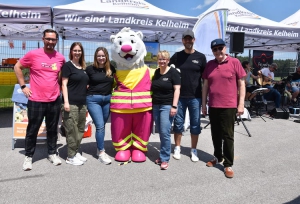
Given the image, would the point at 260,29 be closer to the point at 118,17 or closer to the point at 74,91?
the point at 118,17

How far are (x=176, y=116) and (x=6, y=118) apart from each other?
4.96 meters

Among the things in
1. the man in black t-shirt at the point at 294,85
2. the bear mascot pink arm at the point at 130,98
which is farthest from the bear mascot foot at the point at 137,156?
the man in black t-shirt at the point at 294,85

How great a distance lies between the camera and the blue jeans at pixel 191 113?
355cm

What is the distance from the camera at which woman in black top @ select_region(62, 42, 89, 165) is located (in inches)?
128

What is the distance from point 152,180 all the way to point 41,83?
180cm

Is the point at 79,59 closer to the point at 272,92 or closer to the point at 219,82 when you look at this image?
the point at 219,82

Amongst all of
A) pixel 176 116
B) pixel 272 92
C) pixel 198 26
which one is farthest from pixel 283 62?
pixel 176 116

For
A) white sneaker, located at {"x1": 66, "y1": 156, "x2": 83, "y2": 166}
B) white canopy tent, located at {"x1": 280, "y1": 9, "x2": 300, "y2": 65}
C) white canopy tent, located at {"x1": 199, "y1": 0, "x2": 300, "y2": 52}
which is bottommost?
white sneaker, located at {"x1": 66, "y1": 156, "x2": 83, "y2": 166}

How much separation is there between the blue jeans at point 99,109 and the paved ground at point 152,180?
45 centimetres

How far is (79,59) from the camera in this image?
342 centimetres

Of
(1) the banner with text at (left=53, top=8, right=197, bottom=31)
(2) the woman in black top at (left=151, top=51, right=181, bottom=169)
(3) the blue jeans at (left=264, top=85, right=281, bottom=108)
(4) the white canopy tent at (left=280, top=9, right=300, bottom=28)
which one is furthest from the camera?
(4) the white canopy tent at (left=280, top=9, right=300, bottom=28)

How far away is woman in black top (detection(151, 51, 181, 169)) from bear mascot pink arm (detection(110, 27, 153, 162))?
6.0 inches

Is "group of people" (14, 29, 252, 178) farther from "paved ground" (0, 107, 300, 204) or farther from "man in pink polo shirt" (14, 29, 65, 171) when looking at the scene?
"paved ground" (0, 107, 300, 204)

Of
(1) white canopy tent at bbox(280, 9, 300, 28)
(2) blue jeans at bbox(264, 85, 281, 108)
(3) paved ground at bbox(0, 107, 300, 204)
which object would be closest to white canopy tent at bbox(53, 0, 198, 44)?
(3) paved ground at bbox(0, 107, 300, 204)
